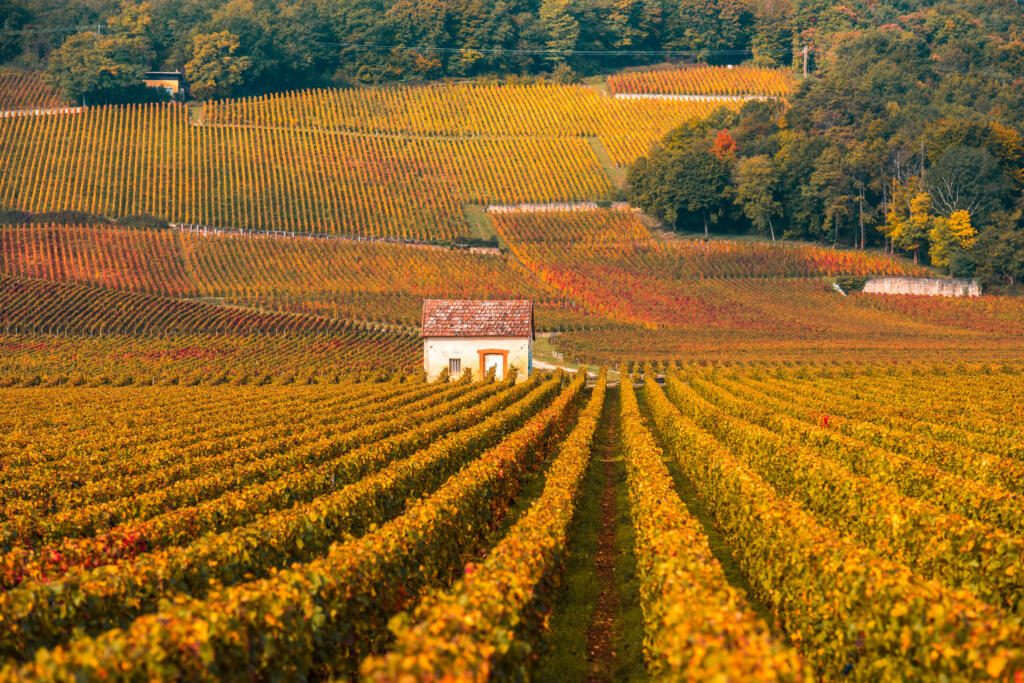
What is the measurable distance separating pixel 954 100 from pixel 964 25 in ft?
85.5

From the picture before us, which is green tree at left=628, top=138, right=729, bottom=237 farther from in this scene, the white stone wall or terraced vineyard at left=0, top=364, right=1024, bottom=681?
terraced vineyard at left=0, top=364, right=1024, bottom=681

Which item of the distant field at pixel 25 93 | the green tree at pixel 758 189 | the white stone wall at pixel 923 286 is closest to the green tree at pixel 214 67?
the distant field at pixel 25 93

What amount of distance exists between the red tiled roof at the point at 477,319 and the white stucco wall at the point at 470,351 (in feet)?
1.00

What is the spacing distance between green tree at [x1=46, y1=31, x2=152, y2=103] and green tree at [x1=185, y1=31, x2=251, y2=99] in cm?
609

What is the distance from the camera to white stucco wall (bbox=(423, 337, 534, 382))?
188 feet

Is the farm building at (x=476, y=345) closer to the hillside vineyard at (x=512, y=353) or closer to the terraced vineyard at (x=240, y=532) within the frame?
the hillside vineyard at (x=512, y=353)

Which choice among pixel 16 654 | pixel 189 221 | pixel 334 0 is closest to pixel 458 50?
pixel 334 0

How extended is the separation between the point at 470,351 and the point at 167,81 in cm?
9651

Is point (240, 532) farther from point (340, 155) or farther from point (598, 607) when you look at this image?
point (340, 155)

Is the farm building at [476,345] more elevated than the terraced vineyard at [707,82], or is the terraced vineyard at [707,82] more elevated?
the terraced vineyard at [707,82]

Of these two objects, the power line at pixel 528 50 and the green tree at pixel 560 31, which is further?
the green tree at pixel 560 31

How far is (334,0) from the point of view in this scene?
16275 cm

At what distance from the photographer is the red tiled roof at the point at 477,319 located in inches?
2260

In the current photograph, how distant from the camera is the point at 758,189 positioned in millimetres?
109938
